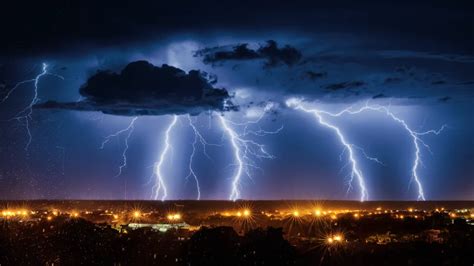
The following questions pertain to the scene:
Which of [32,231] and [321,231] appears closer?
[32,231]

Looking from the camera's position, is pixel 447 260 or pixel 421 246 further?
pixel 421 246

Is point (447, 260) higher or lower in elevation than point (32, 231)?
lower

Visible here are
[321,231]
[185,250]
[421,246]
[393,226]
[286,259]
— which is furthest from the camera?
[393,226]

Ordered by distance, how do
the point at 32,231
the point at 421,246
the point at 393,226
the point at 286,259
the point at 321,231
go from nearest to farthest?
the point at 286,259
the point at 421,246
the point at 32,231
the point at 321,231
the point at 393,226

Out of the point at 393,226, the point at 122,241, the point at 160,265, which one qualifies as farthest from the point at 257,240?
the point at 393,226

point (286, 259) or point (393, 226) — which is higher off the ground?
point (393, 226)

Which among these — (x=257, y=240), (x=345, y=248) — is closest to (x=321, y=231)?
(x=345, y=248)

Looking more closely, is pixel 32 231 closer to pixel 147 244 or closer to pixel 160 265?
pixel 147 244

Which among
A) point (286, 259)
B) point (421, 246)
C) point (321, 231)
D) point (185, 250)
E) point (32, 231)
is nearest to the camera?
point (286, 259)

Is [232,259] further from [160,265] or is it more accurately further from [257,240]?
[160,265]
